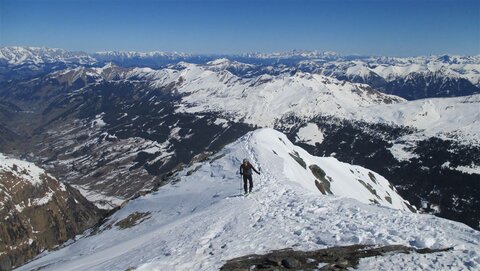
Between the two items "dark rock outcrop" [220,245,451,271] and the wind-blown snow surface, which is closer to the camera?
"dark rock outcrop" [220,245,451,271]

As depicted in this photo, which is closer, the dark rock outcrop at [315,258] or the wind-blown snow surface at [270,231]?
the dark rock outcrop at [315,258]

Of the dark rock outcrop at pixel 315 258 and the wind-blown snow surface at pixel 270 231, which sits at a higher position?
the dark rock outcrop at pixel 315 258

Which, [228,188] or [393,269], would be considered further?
[228,188]

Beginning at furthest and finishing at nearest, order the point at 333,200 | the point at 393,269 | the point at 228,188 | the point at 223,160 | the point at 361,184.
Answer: the point at 361,184, the point at 223,160, the point at 228,188, the point at 333,200, the point at 393,269

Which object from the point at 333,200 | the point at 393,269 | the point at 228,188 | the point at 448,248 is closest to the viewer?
the point at 393,269

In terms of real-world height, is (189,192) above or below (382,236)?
below

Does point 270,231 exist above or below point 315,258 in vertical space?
below

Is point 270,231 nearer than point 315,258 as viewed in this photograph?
No

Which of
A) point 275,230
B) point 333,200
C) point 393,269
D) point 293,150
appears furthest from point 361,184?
point 393,269

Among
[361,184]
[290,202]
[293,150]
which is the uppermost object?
[290,202]

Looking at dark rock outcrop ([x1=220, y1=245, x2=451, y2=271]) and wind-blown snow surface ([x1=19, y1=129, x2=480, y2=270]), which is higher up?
dark rock outcrop ([x1=220, y1=245, x2=451, y2=271])

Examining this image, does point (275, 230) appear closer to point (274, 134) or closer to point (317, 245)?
point (317, 245)
